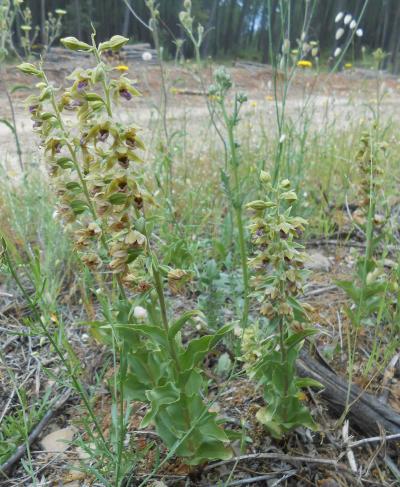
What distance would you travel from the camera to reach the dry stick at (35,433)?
179 cm

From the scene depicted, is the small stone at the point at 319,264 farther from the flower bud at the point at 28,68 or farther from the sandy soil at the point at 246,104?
the flower bud at the point at 28,68

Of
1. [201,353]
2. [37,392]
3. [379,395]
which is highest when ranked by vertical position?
[201,353]

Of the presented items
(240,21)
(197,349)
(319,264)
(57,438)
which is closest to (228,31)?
(240,21)

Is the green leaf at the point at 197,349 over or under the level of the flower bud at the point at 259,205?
under

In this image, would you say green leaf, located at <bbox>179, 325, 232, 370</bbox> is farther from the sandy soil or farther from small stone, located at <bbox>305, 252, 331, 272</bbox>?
the sandy soil

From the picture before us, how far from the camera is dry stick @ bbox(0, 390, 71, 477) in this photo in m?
1.79

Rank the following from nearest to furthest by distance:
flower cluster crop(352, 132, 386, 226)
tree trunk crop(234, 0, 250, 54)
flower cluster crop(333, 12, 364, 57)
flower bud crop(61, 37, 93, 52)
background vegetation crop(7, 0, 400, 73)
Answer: flower bud crop(61, 37, 93, 52)
flower cluster crop(352, 132, 386, 226)
flower cluster crop(333, 12, 364, 57)
background vegetation crop(7, 0, 400, 73)
tree trunk crop(234, 0, 250, 54)

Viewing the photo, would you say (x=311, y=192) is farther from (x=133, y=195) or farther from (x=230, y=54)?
(x=230, y=54)

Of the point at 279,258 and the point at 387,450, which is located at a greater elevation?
the point at 279,258

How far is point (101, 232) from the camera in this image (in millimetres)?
1735

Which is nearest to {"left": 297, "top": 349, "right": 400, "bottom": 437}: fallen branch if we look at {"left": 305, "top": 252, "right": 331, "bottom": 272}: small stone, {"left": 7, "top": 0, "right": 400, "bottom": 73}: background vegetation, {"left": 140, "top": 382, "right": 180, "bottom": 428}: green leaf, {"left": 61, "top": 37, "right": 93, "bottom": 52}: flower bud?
{"left": 140, "top": 382, "right": 180, "bottom": 428}: green leaf

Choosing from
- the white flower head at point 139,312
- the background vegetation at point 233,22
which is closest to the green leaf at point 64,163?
the white flower head at point 139,312

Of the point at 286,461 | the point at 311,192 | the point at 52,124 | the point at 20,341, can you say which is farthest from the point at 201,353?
the point at 311,192

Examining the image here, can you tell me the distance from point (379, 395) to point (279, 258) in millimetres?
801
